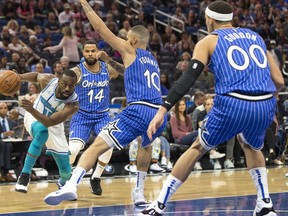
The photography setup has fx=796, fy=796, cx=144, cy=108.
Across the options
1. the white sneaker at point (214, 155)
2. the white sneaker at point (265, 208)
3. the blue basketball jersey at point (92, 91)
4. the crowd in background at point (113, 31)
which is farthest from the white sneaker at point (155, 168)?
the white sneaker at point (265, 208)

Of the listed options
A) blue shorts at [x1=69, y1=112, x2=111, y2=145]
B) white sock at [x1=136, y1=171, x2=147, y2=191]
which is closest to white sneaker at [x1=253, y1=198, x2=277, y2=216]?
white sock at [x1=136, y1=171, x2=147, y2=191]

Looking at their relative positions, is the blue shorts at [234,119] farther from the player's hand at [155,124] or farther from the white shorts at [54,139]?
the white shorts at [54,139]

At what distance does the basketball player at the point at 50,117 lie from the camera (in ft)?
32.0

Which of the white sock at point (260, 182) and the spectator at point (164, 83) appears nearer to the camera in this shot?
the white sock at point (260, 182)

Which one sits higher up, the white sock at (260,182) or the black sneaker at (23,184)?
the white sock at (260,182)

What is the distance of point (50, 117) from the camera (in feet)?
31.8

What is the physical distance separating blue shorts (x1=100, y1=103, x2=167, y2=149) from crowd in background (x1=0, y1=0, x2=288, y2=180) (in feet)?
17.8

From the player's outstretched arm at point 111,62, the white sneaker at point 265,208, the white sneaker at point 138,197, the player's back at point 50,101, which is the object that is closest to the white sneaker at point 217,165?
the player's outstretched arm at point 111,62

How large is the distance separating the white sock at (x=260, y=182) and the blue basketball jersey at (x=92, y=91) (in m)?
4.26

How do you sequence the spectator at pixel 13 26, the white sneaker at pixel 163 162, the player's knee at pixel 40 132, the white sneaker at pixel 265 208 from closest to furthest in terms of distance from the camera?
the white sneaker at pixel 265 208 < the player's knee at pixel 40 132 < the white sneaker at pixel 163 162 < the spectator at pixel 13 26

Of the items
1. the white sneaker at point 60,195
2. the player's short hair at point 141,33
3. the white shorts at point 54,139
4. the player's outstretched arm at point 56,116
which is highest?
the player's short hair at point 141,33

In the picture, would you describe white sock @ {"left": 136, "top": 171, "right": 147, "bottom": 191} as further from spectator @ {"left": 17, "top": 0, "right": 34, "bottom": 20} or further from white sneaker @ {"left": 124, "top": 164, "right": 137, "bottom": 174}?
spectator @ {"left": 17, "top": 0, "right": 34, "bottom": 20}

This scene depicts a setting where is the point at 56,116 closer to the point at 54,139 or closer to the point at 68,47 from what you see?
the point at 54,139

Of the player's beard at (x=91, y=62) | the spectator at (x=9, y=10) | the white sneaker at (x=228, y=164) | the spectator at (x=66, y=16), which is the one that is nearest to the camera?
the player's beard at (x=91, y=62)
